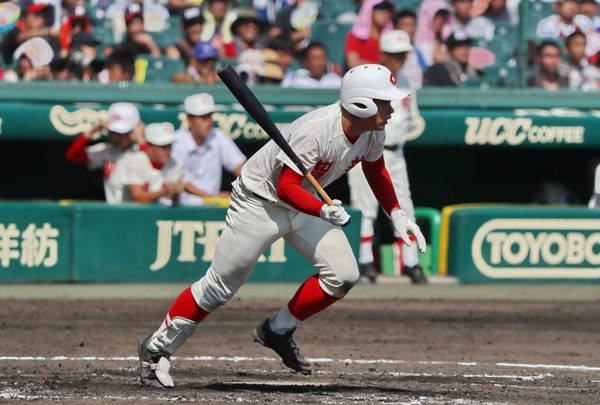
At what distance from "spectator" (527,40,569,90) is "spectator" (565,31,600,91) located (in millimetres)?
111

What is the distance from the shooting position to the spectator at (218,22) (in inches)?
447

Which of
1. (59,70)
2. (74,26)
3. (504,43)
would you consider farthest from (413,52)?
(59,70)

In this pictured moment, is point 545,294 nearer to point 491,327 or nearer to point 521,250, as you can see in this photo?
point 521,250

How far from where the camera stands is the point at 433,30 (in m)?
11.7

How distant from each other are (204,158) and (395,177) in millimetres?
1825

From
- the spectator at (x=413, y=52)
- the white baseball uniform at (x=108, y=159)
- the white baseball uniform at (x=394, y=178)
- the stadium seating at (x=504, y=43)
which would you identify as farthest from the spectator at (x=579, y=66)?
the white baseball uniform at (x=108, y=159)

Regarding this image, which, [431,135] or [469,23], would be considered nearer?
[431,135]

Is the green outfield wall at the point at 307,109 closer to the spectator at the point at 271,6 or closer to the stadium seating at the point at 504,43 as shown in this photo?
the stadium seating at the point at 504,43

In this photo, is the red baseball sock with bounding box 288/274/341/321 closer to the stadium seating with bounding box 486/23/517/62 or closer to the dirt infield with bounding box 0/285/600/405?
the dirt infield with bounding box 0/285/600/405

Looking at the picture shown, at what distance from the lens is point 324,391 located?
19.0 ft

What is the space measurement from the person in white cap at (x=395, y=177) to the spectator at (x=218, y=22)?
203 centimetres

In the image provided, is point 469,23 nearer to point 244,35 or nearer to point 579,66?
point 579,66

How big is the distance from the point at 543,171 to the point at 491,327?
5.26 m

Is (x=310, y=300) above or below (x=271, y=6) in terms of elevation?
below
